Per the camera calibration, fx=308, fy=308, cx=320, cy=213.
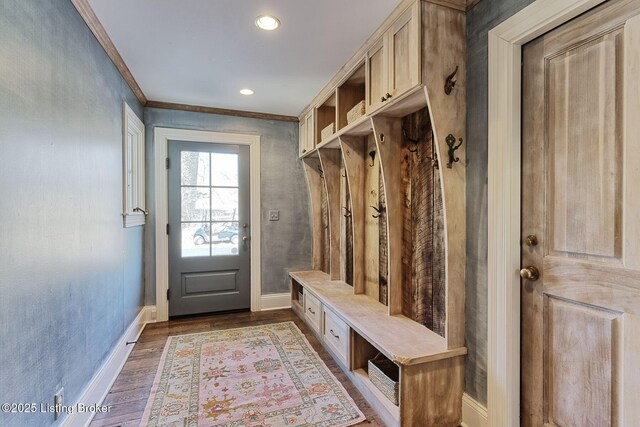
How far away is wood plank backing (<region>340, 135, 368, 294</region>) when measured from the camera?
272cm

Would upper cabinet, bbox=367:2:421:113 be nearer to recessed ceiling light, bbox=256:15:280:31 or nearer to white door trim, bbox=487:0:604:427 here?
white door trim, bbox=487:0:604:427

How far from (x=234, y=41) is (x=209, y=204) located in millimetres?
1922

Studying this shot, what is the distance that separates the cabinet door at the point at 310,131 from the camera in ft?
10.8

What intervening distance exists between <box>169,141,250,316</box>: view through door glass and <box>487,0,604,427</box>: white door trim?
278cm

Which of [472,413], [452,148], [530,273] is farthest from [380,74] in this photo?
[472,413]

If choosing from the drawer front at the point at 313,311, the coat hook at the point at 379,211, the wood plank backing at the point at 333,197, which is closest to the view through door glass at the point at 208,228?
the drawer front at the point at 313,311

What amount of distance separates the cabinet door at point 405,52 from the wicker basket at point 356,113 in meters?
0.43

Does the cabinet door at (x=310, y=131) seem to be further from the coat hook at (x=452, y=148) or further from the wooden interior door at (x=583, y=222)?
the wooden interior door at (x=583, y=222)

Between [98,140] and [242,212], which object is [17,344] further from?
[242,212]

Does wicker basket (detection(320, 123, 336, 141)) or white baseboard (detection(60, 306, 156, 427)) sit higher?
wicker basket (detection(320, 123, 336, 141))

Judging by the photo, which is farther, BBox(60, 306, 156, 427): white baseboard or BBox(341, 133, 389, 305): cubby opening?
BBox(341, 133, 389, 305): cubby opening

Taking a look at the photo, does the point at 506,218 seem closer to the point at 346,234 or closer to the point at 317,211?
the point at 346,234

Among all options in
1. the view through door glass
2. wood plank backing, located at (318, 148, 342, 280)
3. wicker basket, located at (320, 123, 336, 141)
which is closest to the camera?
wicker basket, located at (320, 123, 336, 141)

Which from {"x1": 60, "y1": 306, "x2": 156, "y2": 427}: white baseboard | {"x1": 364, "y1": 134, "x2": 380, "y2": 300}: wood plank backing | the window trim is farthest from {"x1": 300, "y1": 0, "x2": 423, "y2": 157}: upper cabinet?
{"x1": 60, "y1": 306, "x2": 156, "y2": 427}: white baseboard
